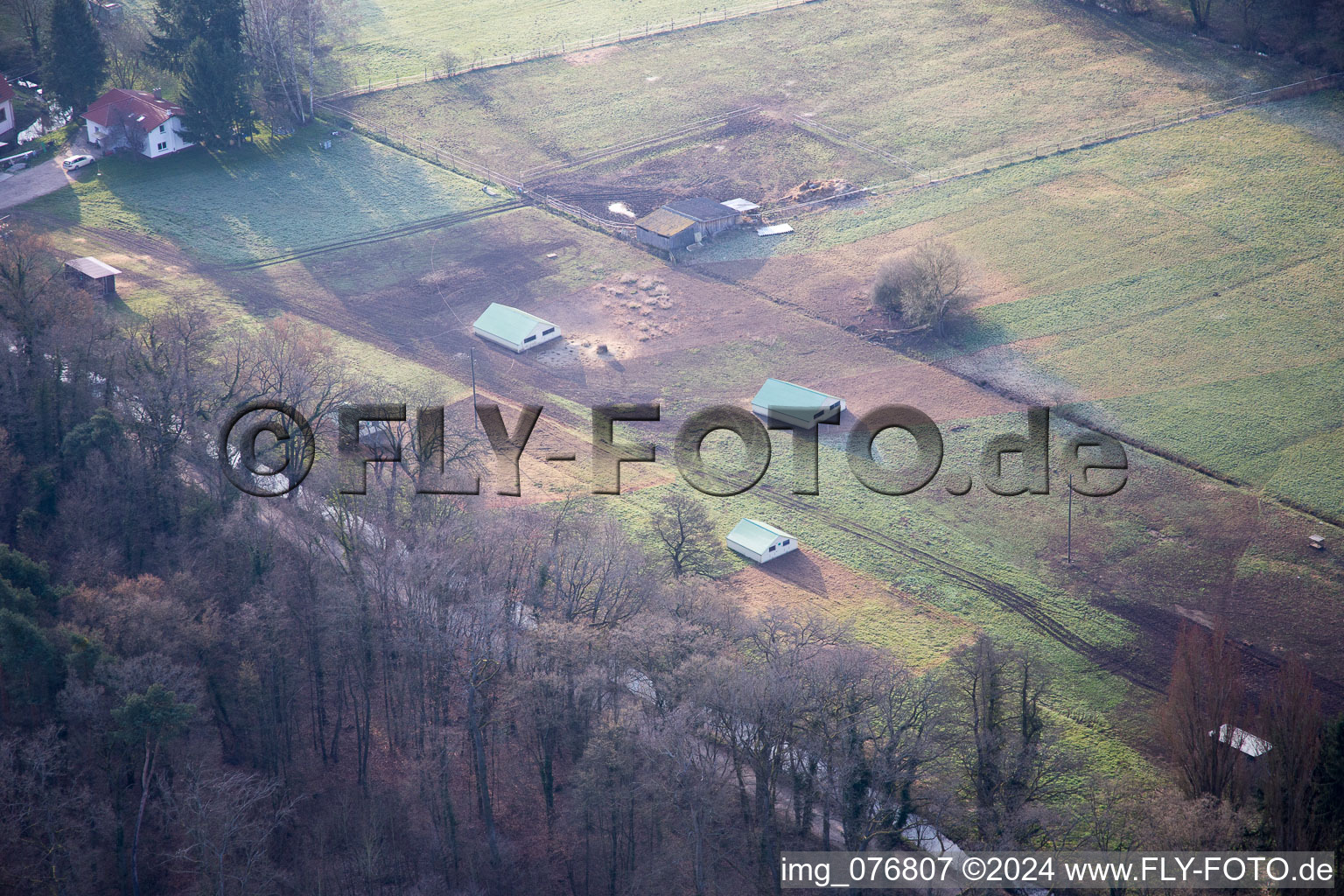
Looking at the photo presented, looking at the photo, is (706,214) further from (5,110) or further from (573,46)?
(5,110)

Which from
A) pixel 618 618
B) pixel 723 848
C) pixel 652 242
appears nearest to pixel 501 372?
pixel 652 242

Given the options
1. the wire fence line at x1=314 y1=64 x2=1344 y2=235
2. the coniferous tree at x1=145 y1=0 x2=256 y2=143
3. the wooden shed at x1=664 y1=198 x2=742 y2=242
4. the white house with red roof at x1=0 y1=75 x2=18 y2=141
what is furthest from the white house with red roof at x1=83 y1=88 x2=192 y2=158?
the wooden shed at x1=664 y1=198 x2=742 y2=242

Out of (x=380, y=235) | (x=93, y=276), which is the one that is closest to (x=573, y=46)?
(x=380, y=235)

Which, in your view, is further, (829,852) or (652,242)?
(652,242)

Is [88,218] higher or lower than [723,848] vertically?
higher

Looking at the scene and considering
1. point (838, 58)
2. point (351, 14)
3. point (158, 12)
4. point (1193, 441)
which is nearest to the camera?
point (1193, 441)

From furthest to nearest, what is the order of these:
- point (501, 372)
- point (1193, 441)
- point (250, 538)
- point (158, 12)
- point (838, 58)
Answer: point (838, 58)
point (158, 12)
point (501, 372)
point (1193, 441)
point (250, 538)

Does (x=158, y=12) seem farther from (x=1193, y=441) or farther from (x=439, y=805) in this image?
(x=1193, y=441)
